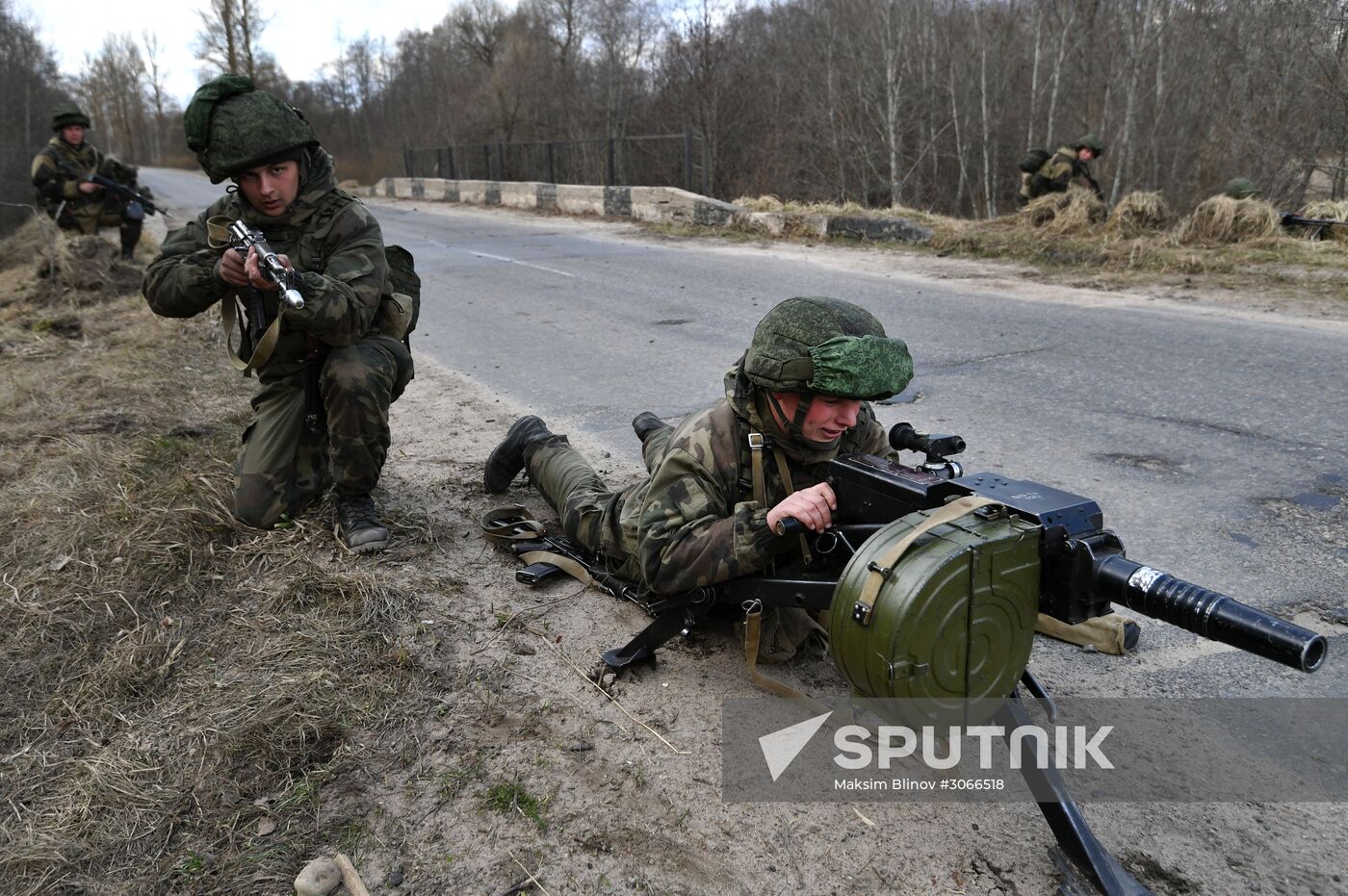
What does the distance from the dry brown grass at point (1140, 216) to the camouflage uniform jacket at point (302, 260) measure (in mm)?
8980

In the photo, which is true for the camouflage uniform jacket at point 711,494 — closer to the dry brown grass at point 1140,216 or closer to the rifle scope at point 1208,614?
the rifle scope at point 1208,614

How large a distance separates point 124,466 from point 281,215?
4.63ft

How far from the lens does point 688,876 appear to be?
1.90 m

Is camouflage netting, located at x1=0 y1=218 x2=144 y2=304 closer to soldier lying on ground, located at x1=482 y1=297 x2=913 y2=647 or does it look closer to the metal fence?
soldier lying on ground, located at x1=482 y1=297 x2=913 y2=647

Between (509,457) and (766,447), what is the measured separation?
170cm

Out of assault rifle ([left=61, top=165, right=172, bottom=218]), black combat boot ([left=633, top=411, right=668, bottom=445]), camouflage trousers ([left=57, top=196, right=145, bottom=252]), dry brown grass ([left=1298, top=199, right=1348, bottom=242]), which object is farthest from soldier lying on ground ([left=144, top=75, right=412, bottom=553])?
dry brown grass ([left=1298, top=199, right=1348, bottom=242])

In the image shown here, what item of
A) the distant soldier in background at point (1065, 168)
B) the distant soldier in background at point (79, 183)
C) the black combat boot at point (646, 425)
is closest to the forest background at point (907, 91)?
the distant soldier in background at point (1065, 168)

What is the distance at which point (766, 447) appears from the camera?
8.37 feet

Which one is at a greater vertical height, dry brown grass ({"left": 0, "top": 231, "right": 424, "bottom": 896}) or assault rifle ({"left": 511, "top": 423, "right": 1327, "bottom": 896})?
assault rifle ({"left": 511, "top": 423, "right": 1327, "bottom": 896})

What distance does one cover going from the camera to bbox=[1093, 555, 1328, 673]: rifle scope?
4.93 feet

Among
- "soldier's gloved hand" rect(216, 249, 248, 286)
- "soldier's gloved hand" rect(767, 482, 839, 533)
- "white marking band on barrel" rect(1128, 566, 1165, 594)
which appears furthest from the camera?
"soldier's gloved hand" rect(216, 249, 248, 286)

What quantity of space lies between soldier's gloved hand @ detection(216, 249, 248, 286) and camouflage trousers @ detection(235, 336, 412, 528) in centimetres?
41

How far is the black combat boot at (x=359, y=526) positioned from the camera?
3326 millimetres

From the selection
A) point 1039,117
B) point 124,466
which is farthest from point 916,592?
point 1039,117
